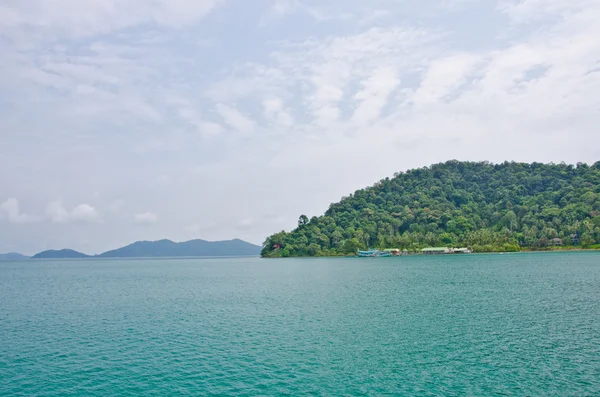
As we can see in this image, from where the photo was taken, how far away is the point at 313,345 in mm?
35812

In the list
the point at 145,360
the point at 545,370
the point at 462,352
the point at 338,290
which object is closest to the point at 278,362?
the point at 145,360

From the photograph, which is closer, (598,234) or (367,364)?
(367,364)

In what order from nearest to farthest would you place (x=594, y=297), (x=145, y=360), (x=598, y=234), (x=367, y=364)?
(x=367, y=364) < (x=145, y=360) < (x=594, y=297) < (x=598, y=234)

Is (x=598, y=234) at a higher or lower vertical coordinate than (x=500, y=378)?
higher

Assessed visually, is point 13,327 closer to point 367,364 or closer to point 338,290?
point 367,364

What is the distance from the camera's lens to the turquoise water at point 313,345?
2677cm

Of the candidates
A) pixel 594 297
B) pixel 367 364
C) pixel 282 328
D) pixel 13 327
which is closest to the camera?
pixel 367 364

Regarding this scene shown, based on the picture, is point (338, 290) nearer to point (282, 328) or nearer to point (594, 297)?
point (282, 328)

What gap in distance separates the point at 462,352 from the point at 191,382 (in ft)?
68.8

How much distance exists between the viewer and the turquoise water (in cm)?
2677

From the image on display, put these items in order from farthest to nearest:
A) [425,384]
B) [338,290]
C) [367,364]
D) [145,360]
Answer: [338,290]
[145,360]
[367,364]
[425,384]

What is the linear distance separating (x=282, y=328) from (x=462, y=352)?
17886mm

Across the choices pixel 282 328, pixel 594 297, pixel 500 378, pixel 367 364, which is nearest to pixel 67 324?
pixel 282 328

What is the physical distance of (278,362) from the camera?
31344mm
